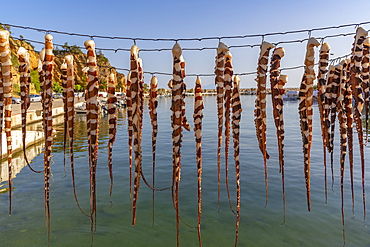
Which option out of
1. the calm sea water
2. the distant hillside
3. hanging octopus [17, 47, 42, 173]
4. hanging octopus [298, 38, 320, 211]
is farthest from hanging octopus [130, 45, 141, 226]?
the calm sea water

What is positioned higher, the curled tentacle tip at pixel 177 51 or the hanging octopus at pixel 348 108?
the curled tentacle tip at pixel 177 51

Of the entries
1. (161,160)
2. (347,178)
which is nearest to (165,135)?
(161,160)

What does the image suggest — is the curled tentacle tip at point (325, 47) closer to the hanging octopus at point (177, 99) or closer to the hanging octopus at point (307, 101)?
the hanging octopus at point (307, 101)

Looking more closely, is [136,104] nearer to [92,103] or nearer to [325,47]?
[92,103]

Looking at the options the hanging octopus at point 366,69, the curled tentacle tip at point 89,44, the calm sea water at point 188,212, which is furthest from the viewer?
the calm sea water at point 188,212

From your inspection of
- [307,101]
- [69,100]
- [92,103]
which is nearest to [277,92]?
[307,101]

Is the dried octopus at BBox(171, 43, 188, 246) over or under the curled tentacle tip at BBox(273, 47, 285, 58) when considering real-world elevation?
under

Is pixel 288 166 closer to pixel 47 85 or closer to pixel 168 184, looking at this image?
pixel 168 184

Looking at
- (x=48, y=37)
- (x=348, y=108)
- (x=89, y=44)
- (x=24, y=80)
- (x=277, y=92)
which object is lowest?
(x=348, y=108)

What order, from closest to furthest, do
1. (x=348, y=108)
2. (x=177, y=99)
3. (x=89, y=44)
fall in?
(x=89, y=44)
(x=177, y=99)
(x=348, y=108)

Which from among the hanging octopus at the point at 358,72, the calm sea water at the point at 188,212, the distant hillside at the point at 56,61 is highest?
the distant hillside at the point at 56,61

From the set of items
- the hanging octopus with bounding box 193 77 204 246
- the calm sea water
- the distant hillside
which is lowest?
the calm sea water

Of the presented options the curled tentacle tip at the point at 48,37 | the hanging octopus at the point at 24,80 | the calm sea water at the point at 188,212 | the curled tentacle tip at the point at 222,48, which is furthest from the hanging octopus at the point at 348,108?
the hanging octopus at the point at 24,80

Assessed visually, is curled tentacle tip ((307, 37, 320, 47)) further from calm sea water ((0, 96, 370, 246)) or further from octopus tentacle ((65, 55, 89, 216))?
calm sea water ((0, 96, 370, 246))
